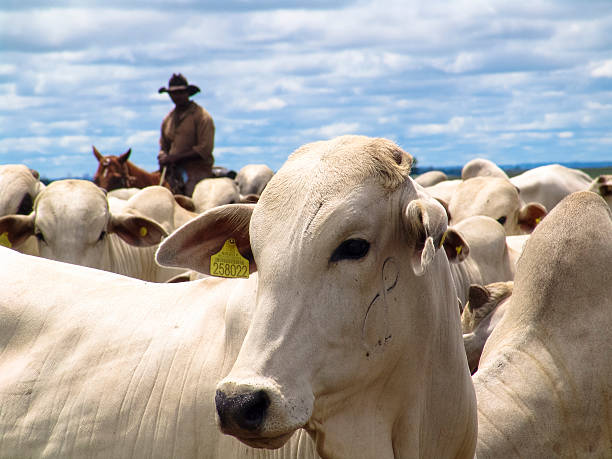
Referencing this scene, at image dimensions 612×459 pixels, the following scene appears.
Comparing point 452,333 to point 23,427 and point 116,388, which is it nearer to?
point 116,388

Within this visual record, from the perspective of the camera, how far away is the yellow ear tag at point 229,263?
3094 millimetres

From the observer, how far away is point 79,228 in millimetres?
6621

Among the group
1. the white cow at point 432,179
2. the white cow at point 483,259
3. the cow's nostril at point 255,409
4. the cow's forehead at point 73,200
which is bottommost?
the white cow at point 432,179

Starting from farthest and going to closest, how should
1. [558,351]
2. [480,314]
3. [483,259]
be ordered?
[483,259]
[480,314]
[558,351]

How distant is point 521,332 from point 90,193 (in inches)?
154

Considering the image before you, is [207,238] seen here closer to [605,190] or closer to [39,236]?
[39,236]

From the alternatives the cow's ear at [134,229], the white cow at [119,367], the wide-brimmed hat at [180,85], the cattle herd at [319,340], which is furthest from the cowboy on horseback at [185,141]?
the white cow at [119,367]

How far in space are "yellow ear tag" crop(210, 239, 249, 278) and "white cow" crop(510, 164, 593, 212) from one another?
10910mm

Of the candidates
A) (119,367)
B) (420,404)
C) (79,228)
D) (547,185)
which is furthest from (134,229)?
(547,185)

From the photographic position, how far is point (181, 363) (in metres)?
3.18

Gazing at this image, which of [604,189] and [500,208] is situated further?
[500,208]

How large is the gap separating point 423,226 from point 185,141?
10.4m

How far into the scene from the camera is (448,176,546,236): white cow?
941cm

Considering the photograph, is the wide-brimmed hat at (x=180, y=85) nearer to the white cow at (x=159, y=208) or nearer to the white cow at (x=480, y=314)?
the white cow at (x=159, y=208)
